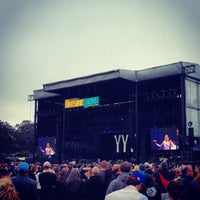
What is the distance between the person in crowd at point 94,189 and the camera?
7.20 m

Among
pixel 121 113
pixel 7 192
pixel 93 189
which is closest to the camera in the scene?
pixel 7 192

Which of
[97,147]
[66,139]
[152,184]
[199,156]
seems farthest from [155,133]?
[152,184]

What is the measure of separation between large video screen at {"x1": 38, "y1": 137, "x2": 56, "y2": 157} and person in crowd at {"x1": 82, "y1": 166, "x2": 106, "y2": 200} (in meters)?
34.8

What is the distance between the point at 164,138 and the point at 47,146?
1597 cm

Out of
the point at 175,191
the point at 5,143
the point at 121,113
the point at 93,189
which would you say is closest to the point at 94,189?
the point at 93,189

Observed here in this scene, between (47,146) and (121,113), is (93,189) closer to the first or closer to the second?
(121,113)

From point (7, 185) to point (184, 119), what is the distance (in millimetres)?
30051

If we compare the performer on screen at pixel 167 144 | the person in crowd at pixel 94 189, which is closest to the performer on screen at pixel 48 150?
the performer on screen at pixel 167 144

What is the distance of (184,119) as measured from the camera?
31797mm

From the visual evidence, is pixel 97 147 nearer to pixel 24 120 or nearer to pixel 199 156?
pixel 199 156

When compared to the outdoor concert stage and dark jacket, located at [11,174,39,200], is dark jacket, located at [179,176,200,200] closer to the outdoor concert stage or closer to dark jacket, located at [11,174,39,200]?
dark jacket, located at [11,174,39,200]

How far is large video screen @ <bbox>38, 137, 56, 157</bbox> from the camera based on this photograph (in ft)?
137

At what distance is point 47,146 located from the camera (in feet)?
139

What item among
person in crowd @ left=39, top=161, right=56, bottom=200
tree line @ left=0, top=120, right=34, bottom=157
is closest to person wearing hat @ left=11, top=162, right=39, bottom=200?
person in crowd @ left=39, top=161, right=56, bottom=200
